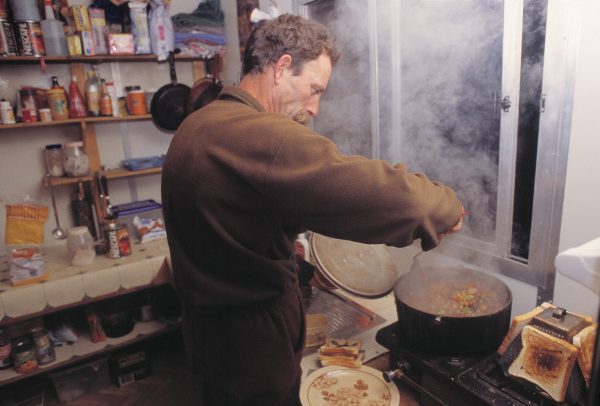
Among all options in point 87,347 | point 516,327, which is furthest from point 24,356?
point 516,327

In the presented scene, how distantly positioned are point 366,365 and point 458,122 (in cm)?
100

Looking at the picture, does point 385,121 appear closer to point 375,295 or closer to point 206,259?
point 375,295

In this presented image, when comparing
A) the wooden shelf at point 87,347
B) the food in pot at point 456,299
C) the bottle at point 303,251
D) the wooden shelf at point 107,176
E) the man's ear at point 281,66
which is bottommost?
the wooden shelf at point 87,347

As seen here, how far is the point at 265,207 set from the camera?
0.86 m

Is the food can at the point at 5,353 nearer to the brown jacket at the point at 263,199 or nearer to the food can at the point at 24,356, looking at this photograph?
the food can at the point at 24,356

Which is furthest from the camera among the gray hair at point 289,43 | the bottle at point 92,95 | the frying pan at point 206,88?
the frying pan at point 206,88

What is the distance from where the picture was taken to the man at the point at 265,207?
779mm

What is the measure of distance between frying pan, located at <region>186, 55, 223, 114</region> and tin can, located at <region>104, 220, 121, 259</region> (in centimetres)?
98

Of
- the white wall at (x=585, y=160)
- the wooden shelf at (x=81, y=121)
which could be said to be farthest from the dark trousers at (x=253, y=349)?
the wooden shelf at (x=81, y=121)

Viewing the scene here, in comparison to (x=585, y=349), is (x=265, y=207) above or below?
above

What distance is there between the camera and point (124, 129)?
2.75 meters

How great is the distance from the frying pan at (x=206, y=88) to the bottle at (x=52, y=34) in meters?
0.79

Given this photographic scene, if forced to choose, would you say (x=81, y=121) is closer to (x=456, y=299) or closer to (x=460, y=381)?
(x=456, y=299)

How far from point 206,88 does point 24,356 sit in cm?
191
